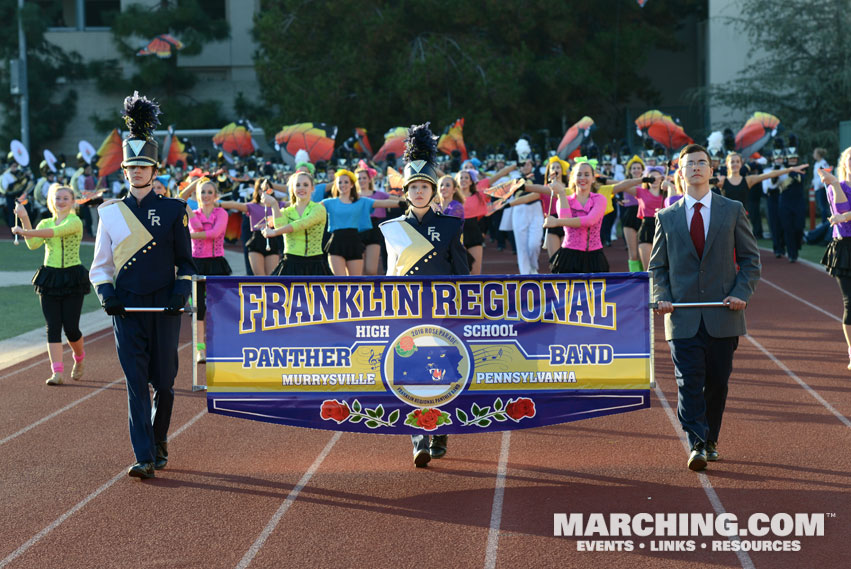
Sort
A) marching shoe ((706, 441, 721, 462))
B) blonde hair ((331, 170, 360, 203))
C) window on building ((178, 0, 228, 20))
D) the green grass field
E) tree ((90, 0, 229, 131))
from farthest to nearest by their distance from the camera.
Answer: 1. window on building ((178, 0, 228, 20))
2. tree ((90, 0, 229, 131))
3. the green grass field
4. blonde hair ((331, 170, 360, 203))
5. marching shoe ((706, 441, 721, 462))

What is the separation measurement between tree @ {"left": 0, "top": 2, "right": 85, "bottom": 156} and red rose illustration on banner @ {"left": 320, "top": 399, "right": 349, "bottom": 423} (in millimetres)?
42254

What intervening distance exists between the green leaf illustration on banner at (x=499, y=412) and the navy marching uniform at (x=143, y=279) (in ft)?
5.84

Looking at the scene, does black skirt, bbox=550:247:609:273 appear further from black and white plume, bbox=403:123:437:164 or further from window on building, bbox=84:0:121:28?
window on building, bbox=84:0:121:28

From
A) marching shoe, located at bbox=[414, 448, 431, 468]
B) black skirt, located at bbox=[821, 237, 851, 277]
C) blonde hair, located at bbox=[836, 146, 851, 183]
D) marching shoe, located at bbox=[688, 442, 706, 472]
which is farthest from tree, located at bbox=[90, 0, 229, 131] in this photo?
marching shoe, located at bbox=[688, 442, 706, 472]

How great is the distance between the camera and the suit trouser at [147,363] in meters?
6.65

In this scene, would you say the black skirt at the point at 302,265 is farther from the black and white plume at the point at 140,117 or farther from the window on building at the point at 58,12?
the window on building at the point at 58,12

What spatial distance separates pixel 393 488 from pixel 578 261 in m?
4.86

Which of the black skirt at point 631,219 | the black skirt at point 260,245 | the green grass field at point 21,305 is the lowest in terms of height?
the green grass field at point 21,305

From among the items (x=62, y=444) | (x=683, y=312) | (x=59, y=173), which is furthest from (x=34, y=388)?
(x=59, y=173)

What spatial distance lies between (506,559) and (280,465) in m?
2.14

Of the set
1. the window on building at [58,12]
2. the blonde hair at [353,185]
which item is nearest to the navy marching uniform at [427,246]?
the blonde hair at [353,185]

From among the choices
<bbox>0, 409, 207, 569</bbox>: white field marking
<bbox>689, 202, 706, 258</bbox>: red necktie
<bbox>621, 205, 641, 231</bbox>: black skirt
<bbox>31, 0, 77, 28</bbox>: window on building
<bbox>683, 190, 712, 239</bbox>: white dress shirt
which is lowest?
<bbox>0, 409, 207, 569</bbox>: white field marking

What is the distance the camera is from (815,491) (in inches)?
241

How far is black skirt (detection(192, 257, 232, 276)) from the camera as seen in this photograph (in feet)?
36.1
